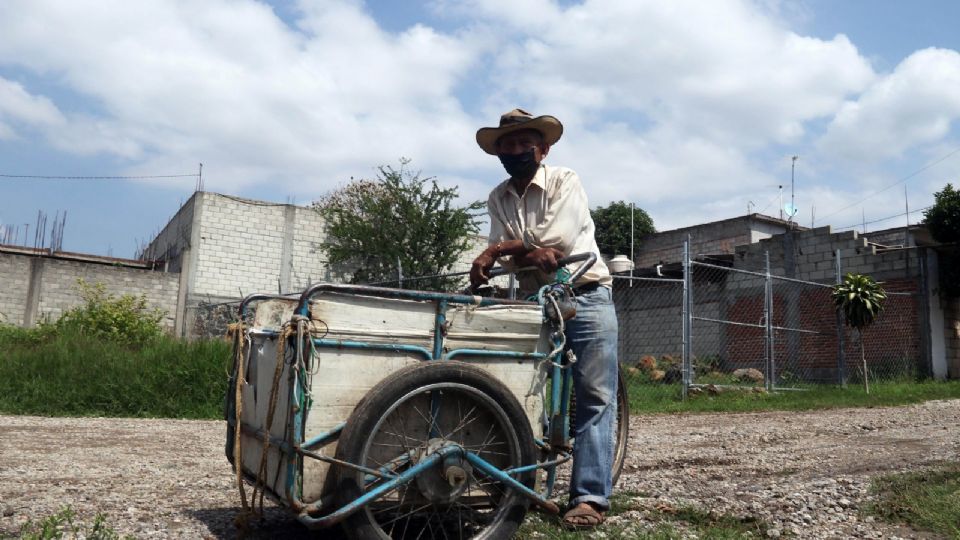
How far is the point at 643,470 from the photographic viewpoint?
5.14 metres

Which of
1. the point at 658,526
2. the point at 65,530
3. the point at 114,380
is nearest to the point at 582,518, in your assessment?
the point at 658,526

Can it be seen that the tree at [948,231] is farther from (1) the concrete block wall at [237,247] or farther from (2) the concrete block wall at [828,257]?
(1) the concrete block wall at [237,247]

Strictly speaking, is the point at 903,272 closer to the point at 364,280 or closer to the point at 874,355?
the point at 874,355

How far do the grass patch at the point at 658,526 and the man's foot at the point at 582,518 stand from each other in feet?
0.12

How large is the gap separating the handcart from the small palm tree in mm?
12659

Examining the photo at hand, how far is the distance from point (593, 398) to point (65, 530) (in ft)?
7.26

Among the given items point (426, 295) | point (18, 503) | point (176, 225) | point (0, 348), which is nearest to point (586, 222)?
point (426, 295)

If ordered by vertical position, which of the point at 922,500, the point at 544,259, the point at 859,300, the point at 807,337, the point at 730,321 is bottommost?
the point at 922,500

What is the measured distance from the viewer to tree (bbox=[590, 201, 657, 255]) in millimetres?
41781

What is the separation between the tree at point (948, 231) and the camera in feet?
54.0

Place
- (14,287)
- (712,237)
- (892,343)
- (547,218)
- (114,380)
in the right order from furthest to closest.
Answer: (712,237), (14,287), (892,343), (114,380), (547,218)

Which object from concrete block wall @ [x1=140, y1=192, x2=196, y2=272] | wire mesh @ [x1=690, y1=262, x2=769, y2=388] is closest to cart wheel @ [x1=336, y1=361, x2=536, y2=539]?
wire mesh @ [x1=690, y1=262, x2=769, y2=388]

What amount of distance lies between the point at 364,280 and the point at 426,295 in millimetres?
20117

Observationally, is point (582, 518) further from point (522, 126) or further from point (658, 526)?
point (522, 126)
